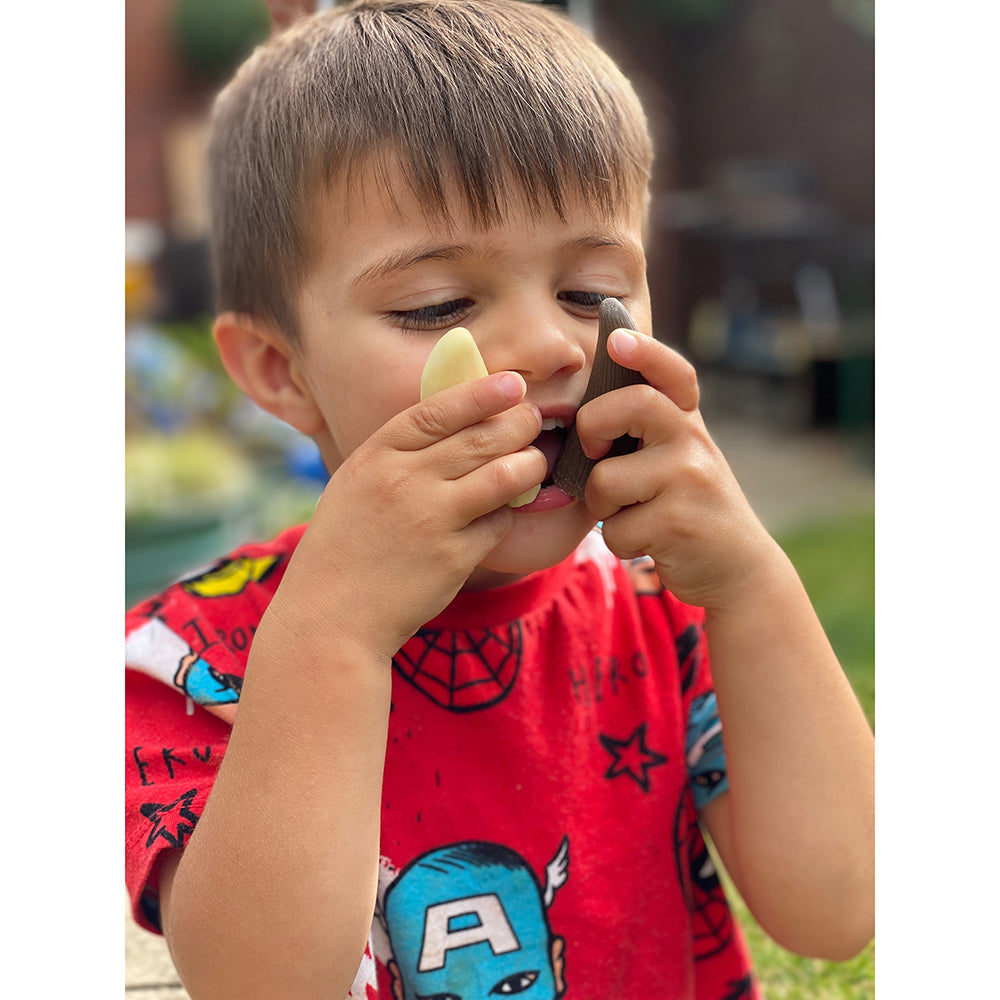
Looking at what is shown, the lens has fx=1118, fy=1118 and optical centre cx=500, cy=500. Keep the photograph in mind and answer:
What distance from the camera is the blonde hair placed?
1067mm

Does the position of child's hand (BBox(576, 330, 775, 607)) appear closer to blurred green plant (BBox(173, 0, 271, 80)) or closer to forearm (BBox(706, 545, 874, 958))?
forearm (BBox(706, 545, 874, 958))

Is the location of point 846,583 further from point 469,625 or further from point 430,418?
point 430,418

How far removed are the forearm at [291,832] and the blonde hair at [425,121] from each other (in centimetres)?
43

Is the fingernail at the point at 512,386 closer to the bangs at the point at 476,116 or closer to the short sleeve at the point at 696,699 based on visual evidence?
the bangs at the point at 476,116

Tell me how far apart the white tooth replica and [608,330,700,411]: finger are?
122mm

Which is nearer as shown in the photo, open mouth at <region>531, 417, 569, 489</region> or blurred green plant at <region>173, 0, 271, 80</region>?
open mouth at <region>531, 417, 569, 489</region>

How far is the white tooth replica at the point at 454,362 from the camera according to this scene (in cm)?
99

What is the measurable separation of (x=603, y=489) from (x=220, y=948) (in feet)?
1.74

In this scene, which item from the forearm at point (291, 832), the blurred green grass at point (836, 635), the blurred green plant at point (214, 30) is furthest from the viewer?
the blurred green plant at point (214, 30)

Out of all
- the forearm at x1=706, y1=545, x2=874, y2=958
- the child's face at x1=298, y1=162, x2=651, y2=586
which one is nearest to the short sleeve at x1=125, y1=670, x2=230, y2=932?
the child's face at x1=298, y1=162, x2=651, y2=586

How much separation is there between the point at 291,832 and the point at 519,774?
0.34m

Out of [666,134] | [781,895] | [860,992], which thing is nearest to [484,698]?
[781,895]

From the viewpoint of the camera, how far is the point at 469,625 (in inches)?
50.1

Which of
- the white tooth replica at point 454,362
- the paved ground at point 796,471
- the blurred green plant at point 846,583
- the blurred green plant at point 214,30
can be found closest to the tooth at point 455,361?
the white tooth replica at point 454,362
